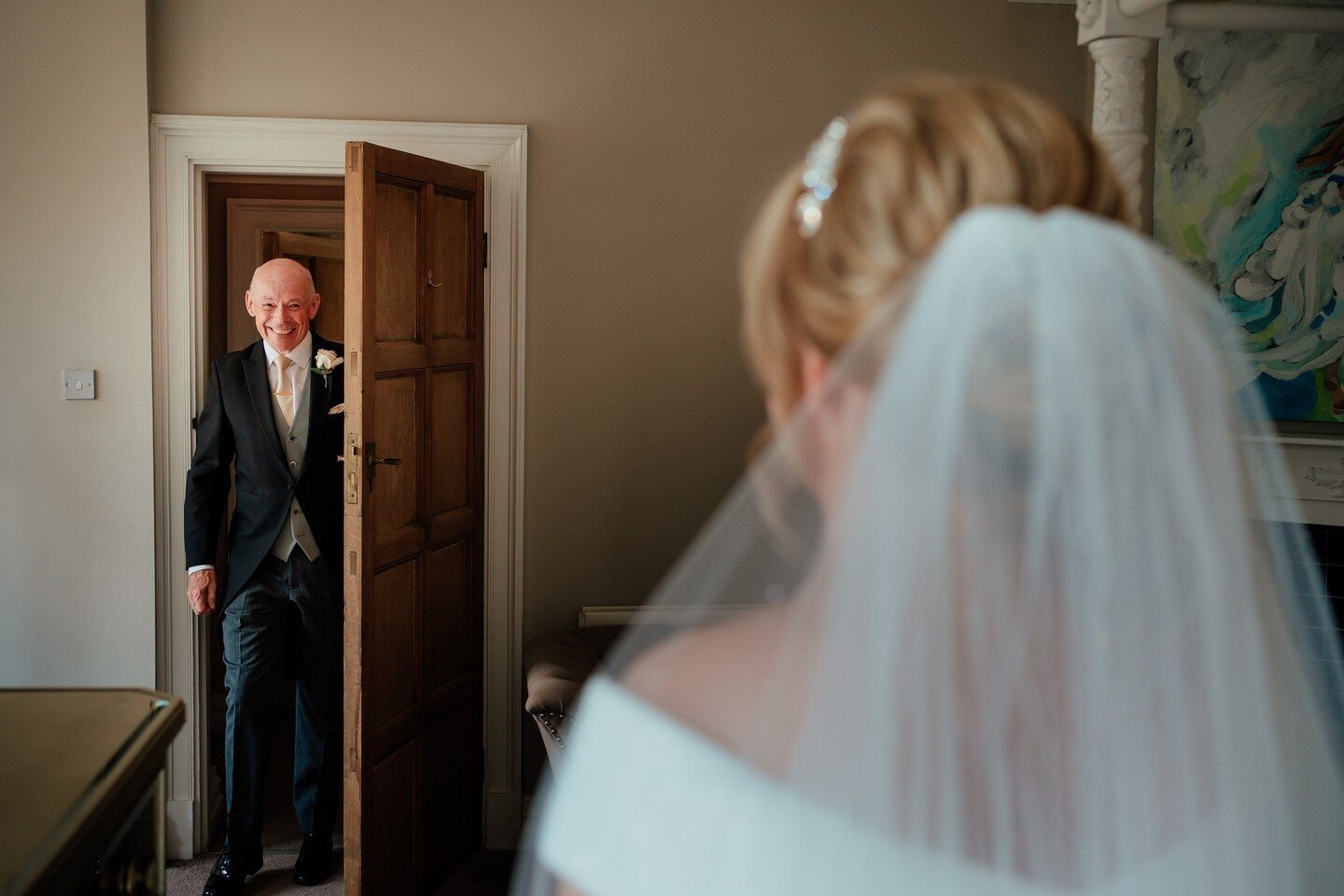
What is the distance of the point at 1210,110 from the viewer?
12.2 ft

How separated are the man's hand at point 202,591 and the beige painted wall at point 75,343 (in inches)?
9.7

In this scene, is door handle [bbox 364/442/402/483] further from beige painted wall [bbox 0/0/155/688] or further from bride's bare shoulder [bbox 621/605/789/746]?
bride's bare shoulder [bbox 621/605/789/746]

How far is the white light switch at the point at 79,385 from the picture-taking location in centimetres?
371

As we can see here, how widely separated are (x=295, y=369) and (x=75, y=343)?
0.72m

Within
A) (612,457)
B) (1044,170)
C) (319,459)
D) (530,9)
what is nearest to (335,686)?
(319,459)

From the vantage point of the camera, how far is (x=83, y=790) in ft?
3.89

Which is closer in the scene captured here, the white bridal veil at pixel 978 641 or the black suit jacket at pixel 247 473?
the white bridal veil at pixel 978 641

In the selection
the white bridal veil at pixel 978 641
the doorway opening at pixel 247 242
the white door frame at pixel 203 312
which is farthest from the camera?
the doorway opening at pixel 247 242

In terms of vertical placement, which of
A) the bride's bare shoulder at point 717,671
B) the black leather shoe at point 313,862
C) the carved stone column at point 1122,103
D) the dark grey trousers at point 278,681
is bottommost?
the black leather shoe at point 313,862

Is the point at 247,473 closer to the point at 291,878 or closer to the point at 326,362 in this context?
the point at 326,362

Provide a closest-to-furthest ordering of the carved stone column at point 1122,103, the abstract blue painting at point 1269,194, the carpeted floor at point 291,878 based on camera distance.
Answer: the carved stone column at point 1122,103, the abstract blue painting at point 1269,194, the carpeted floor at point 291,878

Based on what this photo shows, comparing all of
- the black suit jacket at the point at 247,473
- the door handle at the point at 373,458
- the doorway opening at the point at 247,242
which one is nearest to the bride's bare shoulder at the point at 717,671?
the door handle at the point at 373,458

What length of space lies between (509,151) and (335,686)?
6.12 ft

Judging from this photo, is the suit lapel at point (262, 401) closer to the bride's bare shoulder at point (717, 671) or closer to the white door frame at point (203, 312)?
the white door frame at point (203, 312)
